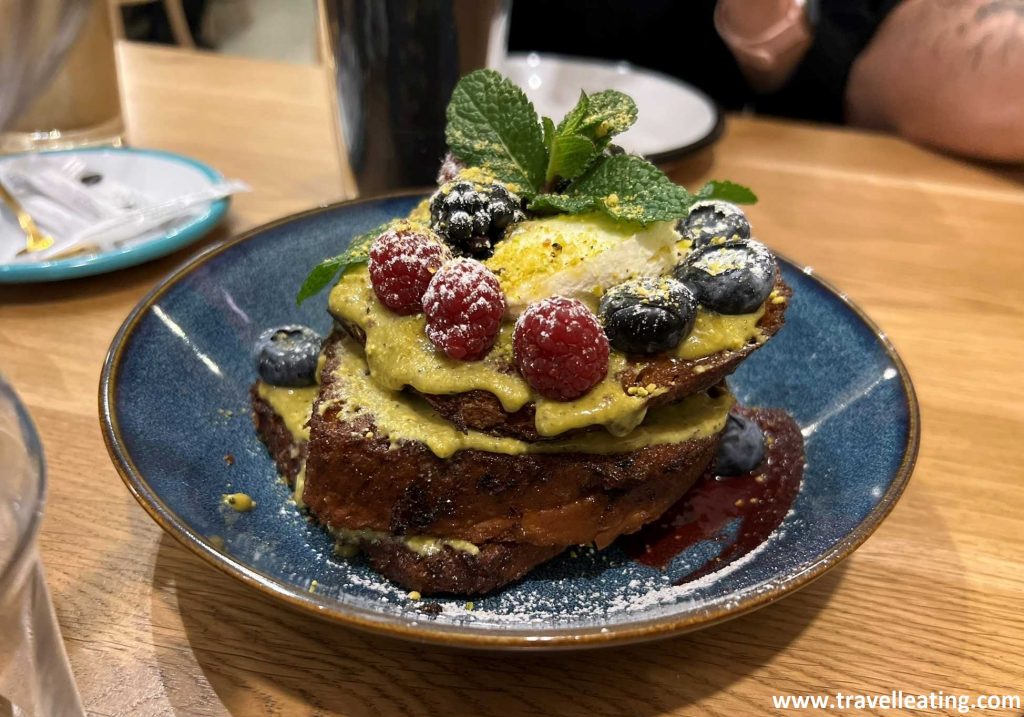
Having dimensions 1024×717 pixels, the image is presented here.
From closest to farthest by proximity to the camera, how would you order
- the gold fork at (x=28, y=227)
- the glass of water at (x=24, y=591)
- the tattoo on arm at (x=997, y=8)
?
the glass of water at (x=24, y=591), the gold fork at (x=28, y=227), the tattoo on arm at (x=997, y=8)

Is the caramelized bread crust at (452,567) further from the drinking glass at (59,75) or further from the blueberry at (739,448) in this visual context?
the drinking glass at (59,75)

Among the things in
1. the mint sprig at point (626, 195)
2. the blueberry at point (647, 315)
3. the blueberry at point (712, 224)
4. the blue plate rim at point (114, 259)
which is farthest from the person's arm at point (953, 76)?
the blue plate rim at point (114, 259)

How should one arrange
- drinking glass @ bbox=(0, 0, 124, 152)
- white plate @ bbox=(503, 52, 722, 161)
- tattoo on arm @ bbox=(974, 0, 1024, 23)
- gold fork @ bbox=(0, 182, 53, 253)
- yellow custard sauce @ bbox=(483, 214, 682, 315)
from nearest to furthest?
1. yellow custard sauce @ bbox=(483, 214, 682, 315)
2. gold fork @ bbox=(0, 182, 53, 253)
3. drinking glass @ bbox=(0, 0, 124, 152)
4. white plate @ bbox=(503, 52, 722, 161)
5. tattoo on arm @ bbox=(974, 0, 1024, 23)

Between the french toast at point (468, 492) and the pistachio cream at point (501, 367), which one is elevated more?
the pistachio cream at point (501, 367)

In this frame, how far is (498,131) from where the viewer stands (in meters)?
1.34

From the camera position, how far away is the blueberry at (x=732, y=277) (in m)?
1.14

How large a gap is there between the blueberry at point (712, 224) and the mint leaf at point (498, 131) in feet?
0.82

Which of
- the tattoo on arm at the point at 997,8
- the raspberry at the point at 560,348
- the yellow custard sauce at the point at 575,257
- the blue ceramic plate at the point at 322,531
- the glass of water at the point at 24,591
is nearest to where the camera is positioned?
the glass of water at the point at 24,591

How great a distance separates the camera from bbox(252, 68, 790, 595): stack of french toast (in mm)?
1055

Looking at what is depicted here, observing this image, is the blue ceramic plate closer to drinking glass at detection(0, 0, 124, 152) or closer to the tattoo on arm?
drinking glass at detection(0, 0, 124, 152)

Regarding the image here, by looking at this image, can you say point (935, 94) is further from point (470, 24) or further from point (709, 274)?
point (709, 274)

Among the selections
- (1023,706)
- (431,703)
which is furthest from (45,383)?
(1023,706)

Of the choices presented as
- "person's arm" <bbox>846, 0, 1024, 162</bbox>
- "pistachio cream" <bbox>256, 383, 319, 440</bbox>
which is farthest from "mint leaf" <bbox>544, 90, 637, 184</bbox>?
"person's arm" <bbox>846, 0, 1024, 162</bbox>

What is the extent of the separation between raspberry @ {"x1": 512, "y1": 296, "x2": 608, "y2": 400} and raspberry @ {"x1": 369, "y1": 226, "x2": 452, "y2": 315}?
0.56ft
